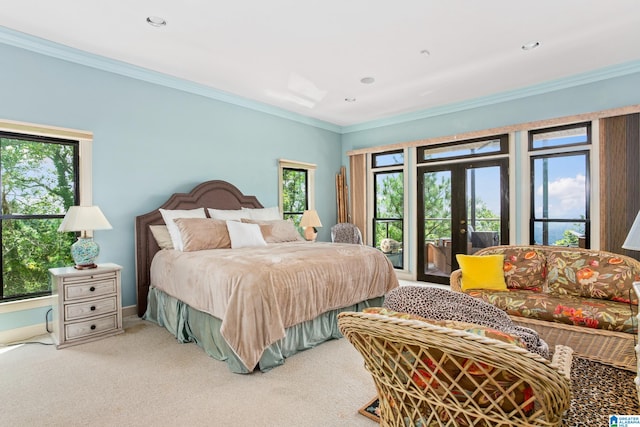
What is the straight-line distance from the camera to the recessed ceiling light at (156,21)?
9.67 feet

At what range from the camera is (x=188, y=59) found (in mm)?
3746

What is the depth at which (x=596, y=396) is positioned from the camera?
1593 mm

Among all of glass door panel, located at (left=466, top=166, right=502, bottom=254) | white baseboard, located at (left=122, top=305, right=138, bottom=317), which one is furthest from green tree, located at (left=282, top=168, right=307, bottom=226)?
glass door panel, located at (left=466, top=166, right=502, bottom=254)

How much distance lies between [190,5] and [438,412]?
10.5ft

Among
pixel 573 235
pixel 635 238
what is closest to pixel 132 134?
pixel 635 238

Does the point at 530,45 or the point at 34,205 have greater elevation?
the point at 530,45

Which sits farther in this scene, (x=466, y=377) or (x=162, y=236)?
(x=162, y=236)

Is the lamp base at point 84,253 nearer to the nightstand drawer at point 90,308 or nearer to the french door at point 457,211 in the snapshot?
the nightstand drawer at point 90,308

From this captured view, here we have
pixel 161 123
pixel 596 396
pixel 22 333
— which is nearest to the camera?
pixel 596 396

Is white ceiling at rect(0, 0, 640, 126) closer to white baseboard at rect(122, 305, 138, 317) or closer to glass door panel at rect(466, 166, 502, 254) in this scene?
glass door panel at rect(466, 166, 502, 254)

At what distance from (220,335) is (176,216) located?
184 cm

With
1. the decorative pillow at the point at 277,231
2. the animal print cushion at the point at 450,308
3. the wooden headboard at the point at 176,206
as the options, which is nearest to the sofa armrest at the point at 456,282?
→ the animal print cushion at the point at 450,308

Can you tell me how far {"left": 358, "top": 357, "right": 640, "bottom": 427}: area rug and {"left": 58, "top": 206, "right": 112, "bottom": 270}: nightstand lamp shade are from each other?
2849 millimetres

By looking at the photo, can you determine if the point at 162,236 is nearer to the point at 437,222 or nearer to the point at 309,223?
the point at 309,223
